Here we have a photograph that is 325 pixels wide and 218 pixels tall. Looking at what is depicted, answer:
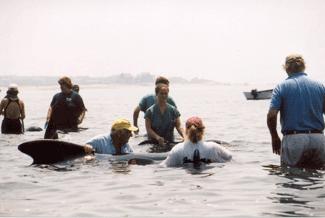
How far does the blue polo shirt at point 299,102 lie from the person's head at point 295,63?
0.42 feet

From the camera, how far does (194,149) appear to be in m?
10.3

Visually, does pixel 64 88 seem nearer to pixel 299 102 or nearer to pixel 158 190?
pixel 158 190

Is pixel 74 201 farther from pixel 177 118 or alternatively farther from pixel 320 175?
pixel 177 118

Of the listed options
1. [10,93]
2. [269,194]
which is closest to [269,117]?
[269,194]

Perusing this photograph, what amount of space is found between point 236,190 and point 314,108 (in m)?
2.00

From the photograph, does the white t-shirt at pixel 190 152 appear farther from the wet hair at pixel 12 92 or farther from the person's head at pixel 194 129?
the wet hair at pixel 12 92

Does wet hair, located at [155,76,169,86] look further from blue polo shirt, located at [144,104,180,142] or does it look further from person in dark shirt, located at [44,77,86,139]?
person in dark shirt, located at [44,77,86,139]

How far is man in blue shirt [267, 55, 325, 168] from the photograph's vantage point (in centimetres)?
923

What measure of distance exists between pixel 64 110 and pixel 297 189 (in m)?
9.24

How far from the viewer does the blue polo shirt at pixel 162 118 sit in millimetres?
13602

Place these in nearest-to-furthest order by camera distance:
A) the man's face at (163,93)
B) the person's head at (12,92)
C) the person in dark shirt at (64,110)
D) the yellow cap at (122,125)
Answer: 1. the yellow cap at (122,125)
2. the man's face at (163,93)
3. the person in dark shirt at (64,110)
4. the person's head at (12,92)

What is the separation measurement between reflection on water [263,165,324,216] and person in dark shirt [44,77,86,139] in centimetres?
769

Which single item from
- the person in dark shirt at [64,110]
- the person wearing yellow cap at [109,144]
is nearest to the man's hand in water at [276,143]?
the person wearing yellow cap at [109,144]

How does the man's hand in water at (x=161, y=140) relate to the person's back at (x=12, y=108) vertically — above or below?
below
